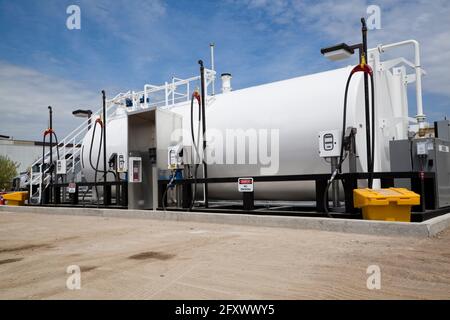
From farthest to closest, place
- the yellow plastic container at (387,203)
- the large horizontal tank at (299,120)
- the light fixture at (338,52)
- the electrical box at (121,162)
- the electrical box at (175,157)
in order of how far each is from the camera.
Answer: the electrical box at (121,162), the electrical box at (175,157), the large horizontal tank at (299,120), the light fixture at (338,52), the yellow plastic container at (387,203)

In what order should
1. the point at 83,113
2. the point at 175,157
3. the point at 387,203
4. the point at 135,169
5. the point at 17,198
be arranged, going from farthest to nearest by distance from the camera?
1. the point at 83,113
2. the point at 17,198
3. the point at 135,169
4. the point at 175,157
5. the point at 387,203

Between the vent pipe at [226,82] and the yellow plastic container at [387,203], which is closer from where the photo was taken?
the yellow plastic container at [387,203]

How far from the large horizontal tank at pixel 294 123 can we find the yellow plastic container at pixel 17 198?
860 centimetres

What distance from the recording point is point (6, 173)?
4175cm

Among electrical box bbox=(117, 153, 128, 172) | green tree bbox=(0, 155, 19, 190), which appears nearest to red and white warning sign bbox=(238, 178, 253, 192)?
electrical box bbox=(117, 153, 128, 172)

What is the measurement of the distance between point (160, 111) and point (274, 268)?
6482mm

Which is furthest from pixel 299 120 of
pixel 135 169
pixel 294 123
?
pixel 135 169

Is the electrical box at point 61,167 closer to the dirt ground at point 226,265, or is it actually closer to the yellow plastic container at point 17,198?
the yellow plastic container at point 17,198

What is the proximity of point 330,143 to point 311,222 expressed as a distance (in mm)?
1470

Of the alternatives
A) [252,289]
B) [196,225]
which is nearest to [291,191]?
[196,225]

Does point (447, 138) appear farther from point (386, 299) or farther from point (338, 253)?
point (386, 299)

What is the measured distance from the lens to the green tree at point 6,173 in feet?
136

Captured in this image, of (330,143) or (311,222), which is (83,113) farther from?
(311,222)

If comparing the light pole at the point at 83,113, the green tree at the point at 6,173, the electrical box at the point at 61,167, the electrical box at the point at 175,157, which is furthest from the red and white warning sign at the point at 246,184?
the green tree at the point at 6,173
